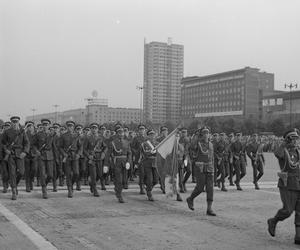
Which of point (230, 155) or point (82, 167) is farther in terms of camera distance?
point (230, 155)

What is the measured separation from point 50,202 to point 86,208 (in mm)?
1340

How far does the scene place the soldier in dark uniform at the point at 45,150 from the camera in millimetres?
13511

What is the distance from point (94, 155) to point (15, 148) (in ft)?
8.94

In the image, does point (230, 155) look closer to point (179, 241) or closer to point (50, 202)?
point (50, 202)

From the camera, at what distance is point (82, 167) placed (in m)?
14.9

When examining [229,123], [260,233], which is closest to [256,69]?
[229,123]

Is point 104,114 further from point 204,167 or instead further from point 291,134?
point 291,134

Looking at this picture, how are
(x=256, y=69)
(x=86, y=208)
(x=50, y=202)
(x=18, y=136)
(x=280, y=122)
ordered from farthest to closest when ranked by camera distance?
(x=256, y=69) → (x=280, y=122) → (x=18, y=136) → (x=50, y=202) → (x=86, y=208)

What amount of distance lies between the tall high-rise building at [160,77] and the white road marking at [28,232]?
76489 mm

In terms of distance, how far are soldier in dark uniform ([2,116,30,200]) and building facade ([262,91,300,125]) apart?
80.8 meters

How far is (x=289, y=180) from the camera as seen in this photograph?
7973 millimetres

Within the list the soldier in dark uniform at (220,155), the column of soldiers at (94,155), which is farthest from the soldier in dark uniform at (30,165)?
the soldier in dark uniform at (220,155)

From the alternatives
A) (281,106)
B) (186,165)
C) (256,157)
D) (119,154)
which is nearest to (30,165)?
(119,154)

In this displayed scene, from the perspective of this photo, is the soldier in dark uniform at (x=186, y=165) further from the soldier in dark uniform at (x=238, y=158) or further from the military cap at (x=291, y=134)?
the military cap at (x=291, y=134)
